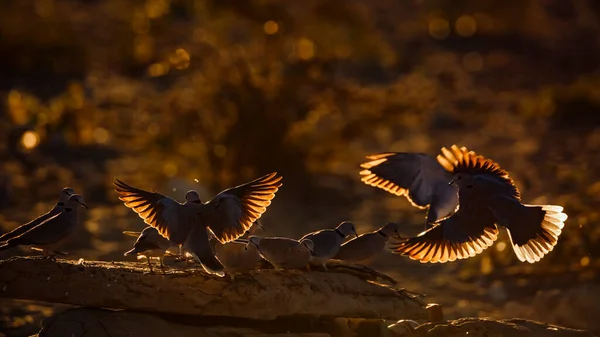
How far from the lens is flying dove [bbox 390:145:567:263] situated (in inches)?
341

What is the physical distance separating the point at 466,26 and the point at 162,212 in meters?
15.7

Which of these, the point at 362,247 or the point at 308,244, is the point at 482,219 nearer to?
the point at 362,247

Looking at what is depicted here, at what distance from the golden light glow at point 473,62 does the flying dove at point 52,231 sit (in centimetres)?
1373

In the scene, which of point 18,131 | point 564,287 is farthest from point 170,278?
point 18,131

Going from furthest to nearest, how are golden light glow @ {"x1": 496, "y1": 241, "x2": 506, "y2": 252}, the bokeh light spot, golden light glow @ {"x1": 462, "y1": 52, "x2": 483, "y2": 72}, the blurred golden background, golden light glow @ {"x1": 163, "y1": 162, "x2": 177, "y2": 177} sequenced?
golden light glow @ {"x1": 462, "y1": 52, "x2": 483, "y2": 72}
the bokeh light spot
golden light glow @ {"x1": 163, "y1": 162, "x2": 177, "y2": 177}
golden light glow @ {"x1": 496, "y1": 241, "x2": 506, "y2": 252}
the blurred golden background

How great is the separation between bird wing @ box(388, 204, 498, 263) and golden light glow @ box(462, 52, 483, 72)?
42.5ft

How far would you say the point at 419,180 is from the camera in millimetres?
10148

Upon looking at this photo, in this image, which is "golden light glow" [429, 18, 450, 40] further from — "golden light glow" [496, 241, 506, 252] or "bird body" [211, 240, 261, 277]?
"bird body" [211, 240, 261, 277]

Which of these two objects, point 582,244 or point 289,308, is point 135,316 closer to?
point 289,308

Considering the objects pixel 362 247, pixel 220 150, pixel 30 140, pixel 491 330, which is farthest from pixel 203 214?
pixel 30 140

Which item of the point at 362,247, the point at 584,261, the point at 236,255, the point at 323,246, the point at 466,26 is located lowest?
the point at 236,255

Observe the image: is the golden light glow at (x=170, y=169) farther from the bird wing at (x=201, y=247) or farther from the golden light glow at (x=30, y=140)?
the bird wing at (x=201, y=247)

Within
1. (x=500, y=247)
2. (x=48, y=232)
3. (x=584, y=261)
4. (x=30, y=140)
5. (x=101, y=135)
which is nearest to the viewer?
(x=48, y=232)

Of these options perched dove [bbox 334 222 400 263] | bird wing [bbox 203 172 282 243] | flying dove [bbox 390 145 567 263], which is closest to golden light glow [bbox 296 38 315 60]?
perched dove [bbox 334 222 400 263]
